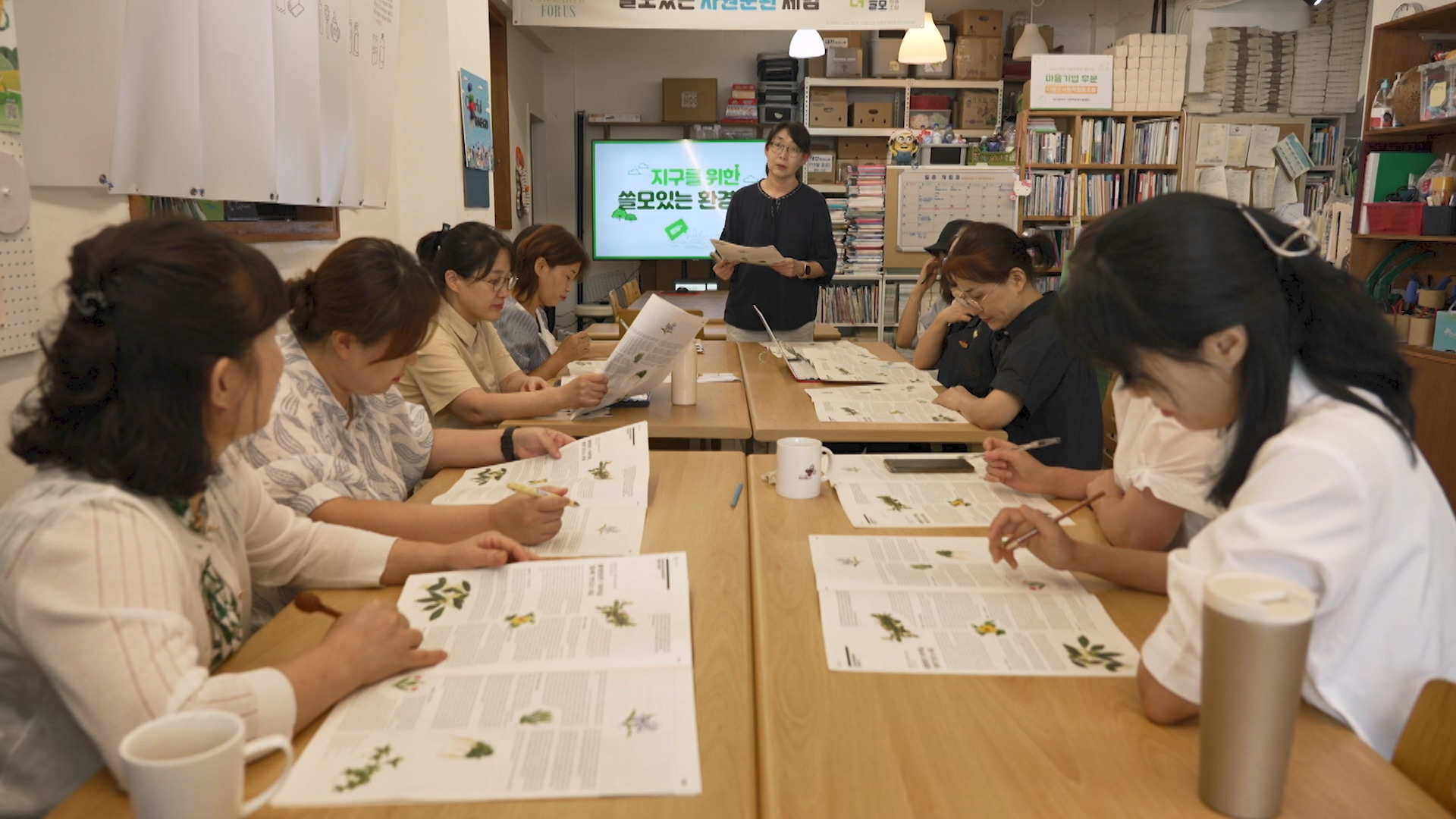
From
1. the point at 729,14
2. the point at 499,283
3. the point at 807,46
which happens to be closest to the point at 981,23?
the point at 807,46

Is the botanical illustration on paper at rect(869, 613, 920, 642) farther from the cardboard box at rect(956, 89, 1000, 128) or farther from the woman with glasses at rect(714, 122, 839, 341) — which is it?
the cardboard box at rect(956, 89, 1000, 128)

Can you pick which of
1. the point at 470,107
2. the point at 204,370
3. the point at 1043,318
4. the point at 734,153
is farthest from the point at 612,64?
the point at 204,370

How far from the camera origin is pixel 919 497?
5.90ft

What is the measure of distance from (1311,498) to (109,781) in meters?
1.12

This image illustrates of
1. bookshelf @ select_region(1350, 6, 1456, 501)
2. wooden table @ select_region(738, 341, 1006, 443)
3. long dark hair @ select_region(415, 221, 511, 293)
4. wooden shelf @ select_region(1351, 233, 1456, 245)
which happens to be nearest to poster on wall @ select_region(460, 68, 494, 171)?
long dark hair @ select_region(415, 221, 511, 293)

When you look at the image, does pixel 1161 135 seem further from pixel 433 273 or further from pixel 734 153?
pixel 433 273

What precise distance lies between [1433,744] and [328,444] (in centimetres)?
155

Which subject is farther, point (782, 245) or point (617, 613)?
point (782, 245)

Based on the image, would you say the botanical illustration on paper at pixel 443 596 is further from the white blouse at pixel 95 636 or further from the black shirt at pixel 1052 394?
the black shirt at pixel 1052 394

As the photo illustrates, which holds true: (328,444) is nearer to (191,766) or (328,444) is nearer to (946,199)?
(191,766)

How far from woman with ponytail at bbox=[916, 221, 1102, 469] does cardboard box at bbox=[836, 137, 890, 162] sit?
492 centimetres

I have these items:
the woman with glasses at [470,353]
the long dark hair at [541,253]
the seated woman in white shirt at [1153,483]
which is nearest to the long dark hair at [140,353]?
the seated woman in white shirt at [1153,483]

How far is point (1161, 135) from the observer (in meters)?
6.75

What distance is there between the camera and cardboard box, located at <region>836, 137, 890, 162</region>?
7516 mm
